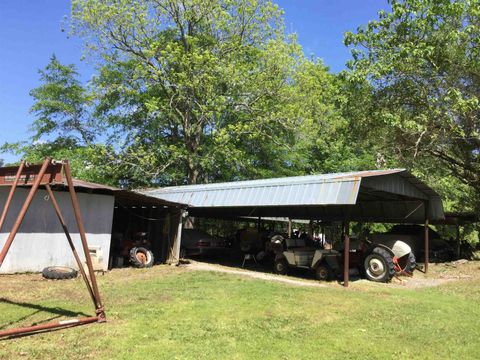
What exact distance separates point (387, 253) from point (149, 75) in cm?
1631

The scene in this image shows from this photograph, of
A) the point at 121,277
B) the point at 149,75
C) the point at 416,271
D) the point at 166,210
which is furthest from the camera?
the point at 149,75

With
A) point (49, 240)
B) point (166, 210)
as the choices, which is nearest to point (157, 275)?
point (49, 240)

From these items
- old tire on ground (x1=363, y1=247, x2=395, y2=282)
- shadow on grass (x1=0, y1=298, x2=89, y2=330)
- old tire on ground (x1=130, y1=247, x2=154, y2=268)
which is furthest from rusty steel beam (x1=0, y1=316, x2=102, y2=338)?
old tire on ground (x1=363, y1=247, x2=395, y2=282)

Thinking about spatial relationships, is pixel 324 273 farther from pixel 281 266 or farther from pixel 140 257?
pixel 140 257

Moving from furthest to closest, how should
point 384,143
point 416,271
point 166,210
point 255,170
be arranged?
point 255,170 < point 384,143 < point 166,210 < point 416,271

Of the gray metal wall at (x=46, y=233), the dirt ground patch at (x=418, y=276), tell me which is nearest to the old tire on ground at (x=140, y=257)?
the gray metal wall at (x=46, y=233)

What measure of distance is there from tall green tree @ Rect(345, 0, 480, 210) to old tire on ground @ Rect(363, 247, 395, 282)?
18.0ft

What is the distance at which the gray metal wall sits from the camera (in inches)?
483

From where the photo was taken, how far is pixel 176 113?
26328 millimetres

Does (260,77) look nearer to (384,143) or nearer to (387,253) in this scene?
(384,143)

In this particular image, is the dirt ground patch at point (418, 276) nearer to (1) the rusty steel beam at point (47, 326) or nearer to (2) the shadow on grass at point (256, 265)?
(2) the shadow on grass at point (256, 265)

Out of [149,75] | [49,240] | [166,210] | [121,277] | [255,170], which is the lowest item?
[121,277]

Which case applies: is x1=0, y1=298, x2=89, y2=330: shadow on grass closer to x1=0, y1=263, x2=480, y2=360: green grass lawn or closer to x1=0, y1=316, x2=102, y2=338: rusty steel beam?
x1=0, y1=263, x2=480, y2=360: green grass lawn

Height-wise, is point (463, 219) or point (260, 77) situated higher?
point (260, 77)
